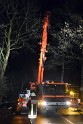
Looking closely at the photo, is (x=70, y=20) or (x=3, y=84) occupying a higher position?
(x=70, y=20)

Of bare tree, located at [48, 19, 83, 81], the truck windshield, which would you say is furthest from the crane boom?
the truck windshield

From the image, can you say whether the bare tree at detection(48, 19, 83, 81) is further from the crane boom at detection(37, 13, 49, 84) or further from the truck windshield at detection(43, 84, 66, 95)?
the truck windshield at detection(43, 84, 66, 95)

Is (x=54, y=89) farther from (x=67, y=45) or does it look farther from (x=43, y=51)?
(x=67, y=45)

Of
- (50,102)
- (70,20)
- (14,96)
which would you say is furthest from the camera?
(14,96)

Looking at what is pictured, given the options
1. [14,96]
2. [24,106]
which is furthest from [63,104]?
[14,96]

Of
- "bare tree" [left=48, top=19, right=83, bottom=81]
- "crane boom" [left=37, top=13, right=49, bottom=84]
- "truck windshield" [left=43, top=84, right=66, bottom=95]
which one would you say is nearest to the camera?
"truck windshield" [left=43, top=84, right=66, bottom=95]

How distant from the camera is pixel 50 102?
20703mm

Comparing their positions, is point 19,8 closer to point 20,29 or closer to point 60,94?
point 20,29

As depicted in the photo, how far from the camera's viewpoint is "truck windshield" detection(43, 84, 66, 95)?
70.0 feet

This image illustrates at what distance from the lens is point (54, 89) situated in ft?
70.5

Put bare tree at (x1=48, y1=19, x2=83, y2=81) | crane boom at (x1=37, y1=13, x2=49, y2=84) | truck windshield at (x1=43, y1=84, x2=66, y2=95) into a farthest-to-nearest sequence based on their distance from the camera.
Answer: bare tree at (x1=48, y1=19, x2=83, y2=81), crane boom at (x1=37, y1=13, x2=49, y2=84), truck windshield at (x1=43, y1=84, x2=66, y2=95)

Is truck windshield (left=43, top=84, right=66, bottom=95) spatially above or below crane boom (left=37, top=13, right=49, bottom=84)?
below

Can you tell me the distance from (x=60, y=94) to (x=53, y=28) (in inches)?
536

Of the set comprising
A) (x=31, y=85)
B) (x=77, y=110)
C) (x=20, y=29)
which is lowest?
(x=77, y=110)
